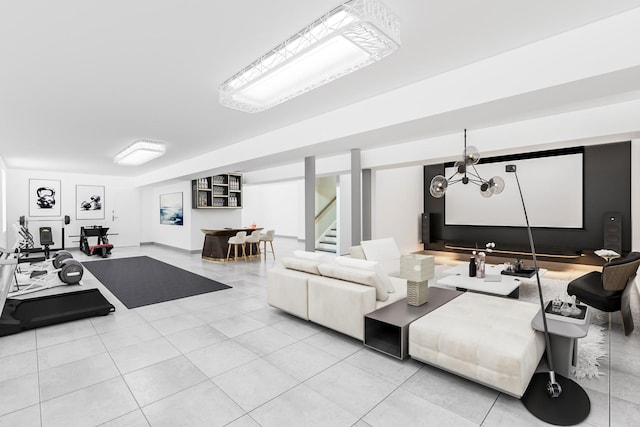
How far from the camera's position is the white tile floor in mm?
2053

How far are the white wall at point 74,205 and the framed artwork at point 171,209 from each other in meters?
1.49

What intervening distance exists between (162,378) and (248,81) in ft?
8.95

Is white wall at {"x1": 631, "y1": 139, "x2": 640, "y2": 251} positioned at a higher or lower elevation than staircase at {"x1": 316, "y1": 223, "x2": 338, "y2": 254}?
higher

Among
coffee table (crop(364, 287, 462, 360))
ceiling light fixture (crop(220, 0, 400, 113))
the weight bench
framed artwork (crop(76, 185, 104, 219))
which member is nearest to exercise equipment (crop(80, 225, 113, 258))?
the weight bench

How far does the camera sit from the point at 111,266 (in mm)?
7578

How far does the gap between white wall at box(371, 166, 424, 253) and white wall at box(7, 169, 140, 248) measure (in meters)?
9.38

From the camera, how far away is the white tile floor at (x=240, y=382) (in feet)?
6.73

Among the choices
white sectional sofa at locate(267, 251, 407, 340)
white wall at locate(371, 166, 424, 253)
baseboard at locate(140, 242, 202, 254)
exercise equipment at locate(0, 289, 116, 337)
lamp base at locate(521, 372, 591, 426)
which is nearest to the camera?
lamp base at locate(521, 372, 591, 426)

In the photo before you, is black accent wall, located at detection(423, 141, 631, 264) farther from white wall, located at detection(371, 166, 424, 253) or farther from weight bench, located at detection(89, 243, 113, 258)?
weight bench, located at detection(89, 243, 113, 258)

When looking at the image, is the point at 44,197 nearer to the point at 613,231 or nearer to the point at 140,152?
the point at 140,152

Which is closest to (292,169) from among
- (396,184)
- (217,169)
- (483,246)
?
(217,169)

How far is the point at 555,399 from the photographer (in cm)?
219

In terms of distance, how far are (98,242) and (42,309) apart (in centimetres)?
716

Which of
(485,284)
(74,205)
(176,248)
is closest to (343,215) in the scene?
(485,284)
